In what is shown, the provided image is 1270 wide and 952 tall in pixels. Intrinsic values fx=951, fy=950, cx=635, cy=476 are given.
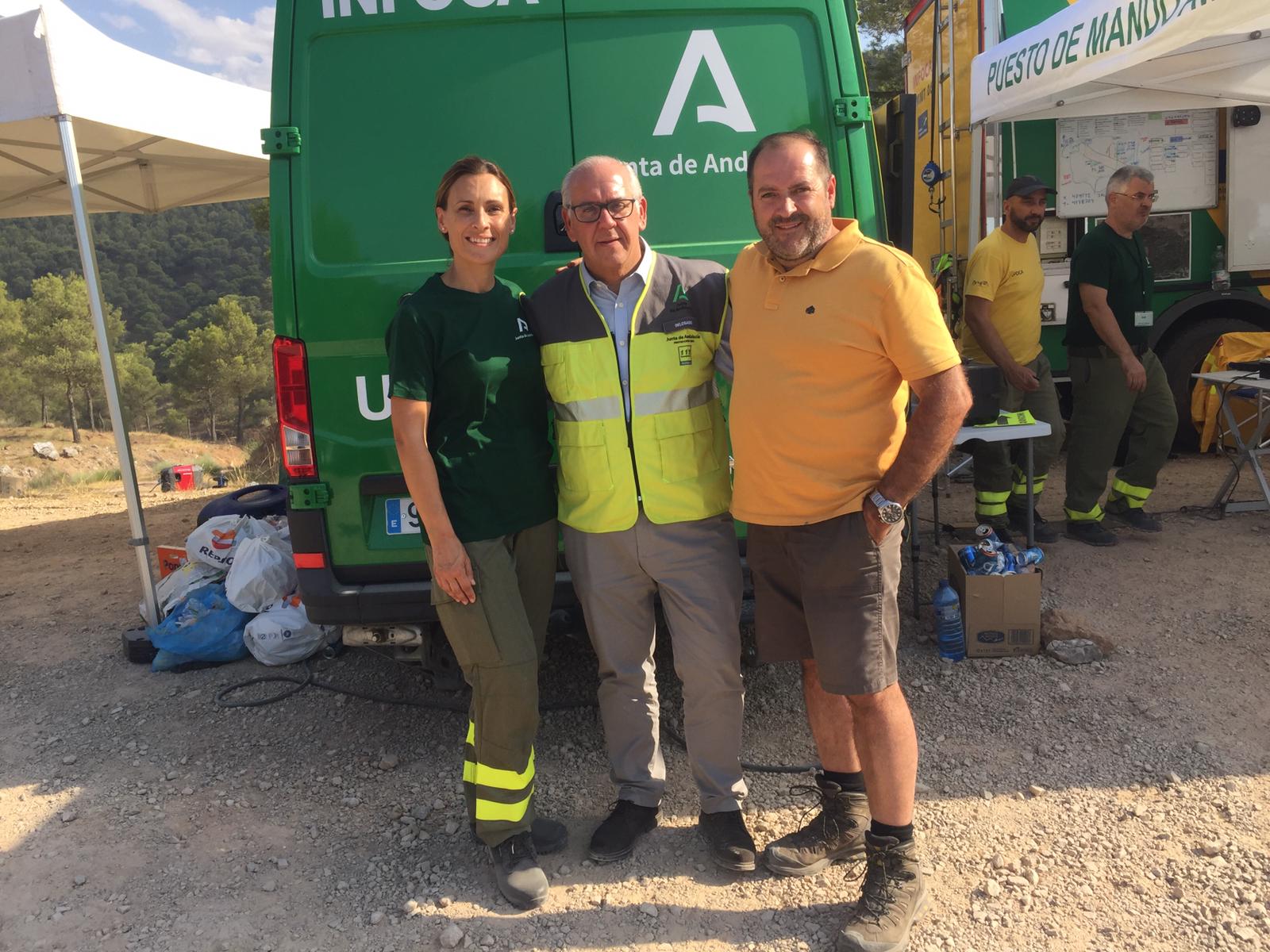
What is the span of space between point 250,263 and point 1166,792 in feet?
191

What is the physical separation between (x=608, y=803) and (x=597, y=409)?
4.34 ft

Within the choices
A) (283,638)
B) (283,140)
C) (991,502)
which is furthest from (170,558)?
(991,502)

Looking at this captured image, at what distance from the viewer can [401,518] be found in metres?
3.05

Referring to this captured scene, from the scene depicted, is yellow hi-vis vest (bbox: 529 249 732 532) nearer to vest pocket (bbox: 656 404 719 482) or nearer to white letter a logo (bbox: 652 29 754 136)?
vest pocket (bbox: 656 404 719 482)

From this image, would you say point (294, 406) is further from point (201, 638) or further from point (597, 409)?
point (201, 638)

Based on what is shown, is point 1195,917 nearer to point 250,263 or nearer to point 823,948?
point 823,948

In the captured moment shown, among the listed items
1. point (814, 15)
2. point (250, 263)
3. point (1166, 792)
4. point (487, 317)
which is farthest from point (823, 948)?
point (250, 263)

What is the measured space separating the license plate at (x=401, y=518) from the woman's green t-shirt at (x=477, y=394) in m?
0.62

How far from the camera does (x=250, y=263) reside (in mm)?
54562

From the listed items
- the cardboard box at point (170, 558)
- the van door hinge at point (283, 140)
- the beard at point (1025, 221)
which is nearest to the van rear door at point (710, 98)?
the van door hinge at point (283, 140)

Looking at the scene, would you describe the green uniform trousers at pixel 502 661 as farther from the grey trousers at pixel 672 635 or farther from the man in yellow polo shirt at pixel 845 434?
the man in yellow polo shirt at pixel 845 434

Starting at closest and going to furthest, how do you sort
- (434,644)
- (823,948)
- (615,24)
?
(823,948) < (615,24) < (434,644)

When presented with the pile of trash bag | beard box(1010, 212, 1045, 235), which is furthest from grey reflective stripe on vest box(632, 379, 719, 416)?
beard box(1010, 212, 1045, 235)

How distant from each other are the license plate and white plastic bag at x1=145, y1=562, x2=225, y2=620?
227 cm
